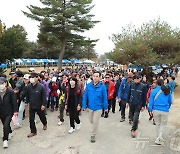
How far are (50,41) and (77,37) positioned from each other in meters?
3.47

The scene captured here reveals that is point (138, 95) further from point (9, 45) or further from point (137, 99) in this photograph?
point (9, 45)

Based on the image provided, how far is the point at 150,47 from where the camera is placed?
17578 millimetres

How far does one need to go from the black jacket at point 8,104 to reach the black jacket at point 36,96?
1.86ft

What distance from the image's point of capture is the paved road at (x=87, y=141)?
4.82 m

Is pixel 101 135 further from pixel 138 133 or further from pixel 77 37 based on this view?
pixel 77 37

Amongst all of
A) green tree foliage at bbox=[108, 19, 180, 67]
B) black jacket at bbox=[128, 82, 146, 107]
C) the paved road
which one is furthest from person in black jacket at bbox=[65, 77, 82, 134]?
green tree foliage at bbox=[108, 19, 180, 67]

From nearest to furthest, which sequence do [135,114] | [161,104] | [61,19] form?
Result: [161,104]
[135,114]
[61,19]

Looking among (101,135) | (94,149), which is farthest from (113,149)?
(101,135)

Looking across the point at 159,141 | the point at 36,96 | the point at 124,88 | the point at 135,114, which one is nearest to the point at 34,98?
the point at 36,96

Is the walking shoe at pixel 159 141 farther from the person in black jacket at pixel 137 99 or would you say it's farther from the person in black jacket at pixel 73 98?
the person in black jacket at pixel 73 98

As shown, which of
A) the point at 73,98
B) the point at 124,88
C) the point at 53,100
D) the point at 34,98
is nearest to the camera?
the point at 34,98

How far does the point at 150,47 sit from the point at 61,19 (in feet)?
40.8

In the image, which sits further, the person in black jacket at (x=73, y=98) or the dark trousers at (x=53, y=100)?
the dark trousers at (x=53, y=100)

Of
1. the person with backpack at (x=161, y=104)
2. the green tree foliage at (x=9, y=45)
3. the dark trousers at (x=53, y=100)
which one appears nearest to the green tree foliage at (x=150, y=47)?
the green tree foliage at (x=9, y=45)
